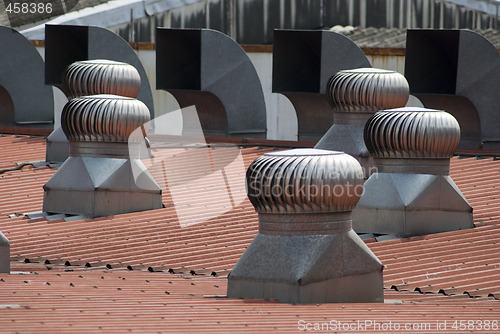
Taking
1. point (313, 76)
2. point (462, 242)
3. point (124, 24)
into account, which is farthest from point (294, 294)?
point (124, 24)

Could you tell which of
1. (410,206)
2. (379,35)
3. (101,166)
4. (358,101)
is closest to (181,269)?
(410,206)

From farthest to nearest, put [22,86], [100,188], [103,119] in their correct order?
[22,86] < [103,119] < [100,188]

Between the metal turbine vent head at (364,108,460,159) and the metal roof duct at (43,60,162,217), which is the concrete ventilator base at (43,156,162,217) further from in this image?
the metal turbine vent head at (364,108,460,159)

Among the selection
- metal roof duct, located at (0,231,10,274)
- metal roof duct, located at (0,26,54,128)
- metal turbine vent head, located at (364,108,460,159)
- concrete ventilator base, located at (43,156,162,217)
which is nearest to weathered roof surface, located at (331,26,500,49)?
metal roof duct, located at (0,26,54,128)

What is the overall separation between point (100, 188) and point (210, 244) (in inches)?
99.1

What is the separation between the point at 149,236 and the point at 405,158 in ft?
10.0

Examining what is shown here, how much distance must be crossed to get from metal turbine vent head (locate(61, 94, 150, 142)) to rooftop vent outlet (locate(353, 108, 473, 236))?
338cm

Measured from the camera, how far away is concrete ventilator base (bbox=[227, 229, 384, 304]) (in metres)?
8.11

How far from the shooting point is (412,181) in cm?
1166

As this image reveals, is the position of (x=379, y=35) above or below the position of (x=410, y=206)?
above

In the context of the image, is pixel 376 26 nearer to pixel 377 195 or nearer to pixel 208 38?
pixel 208 38

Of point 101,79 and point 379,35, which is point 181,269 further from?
point 379,35

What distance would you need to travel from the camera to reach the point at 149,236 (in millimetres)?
11859

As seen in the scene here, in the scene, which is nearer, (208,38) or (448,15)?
(208,38)
